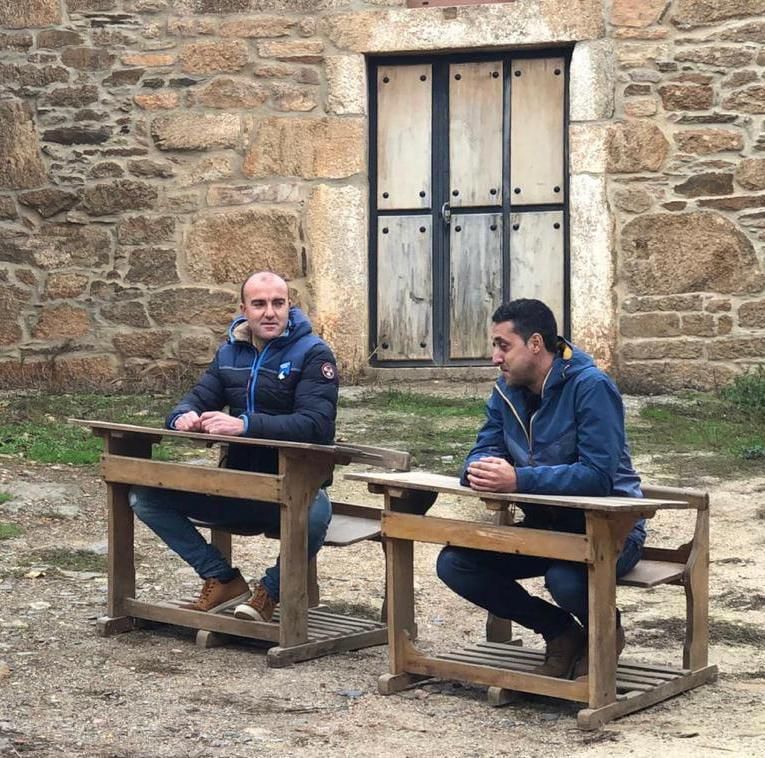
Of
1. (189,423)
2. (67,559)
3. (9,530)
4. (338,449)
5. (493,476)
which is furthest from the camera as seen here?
(9,530)

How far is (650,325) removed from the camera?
9.66 meters

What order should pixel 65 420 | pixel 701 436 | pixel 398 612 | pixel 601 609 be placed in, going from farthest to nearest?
1. pixel 65 420
2. pixel 701 436
3. pixel 398 612
4. pixel 601 609

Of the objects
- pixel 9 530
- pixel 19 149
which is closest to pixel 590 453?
pixel 9 530

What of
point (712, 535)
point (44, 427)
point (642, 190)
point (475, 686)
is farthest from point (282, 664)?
point (642, 190)

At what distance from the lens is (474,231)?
10.2 metres

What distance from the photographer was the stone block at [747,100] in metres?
9.47

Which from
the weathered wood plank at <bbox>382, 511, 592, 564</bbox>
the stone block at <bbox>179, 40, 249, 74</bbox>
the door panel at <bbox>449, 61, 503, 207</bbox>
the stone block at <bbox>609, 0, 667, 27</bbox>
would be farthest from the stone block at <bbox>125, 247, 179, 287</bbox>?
the weathered wood plank at <bbox>382, 511, 592, 564</bbox>

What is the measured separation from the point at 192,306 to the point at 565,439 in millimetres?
5807

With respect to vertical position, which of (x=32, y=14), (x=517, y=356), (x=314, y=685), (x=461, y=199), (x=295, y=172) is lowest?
(x=314, y=685)

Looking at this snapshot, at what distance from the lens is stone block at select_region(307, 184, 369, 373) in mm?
10031

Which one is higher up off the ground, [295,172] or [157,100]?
[157,100]

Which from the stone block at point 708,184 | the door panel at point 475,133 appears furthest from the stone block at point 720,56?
the door panel at point 475,133

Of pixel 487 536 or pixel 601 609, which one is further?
pixel 487 536

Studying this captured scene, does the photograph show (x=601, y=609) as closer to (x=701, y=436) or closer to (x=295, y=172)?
(x=701, y=436)
